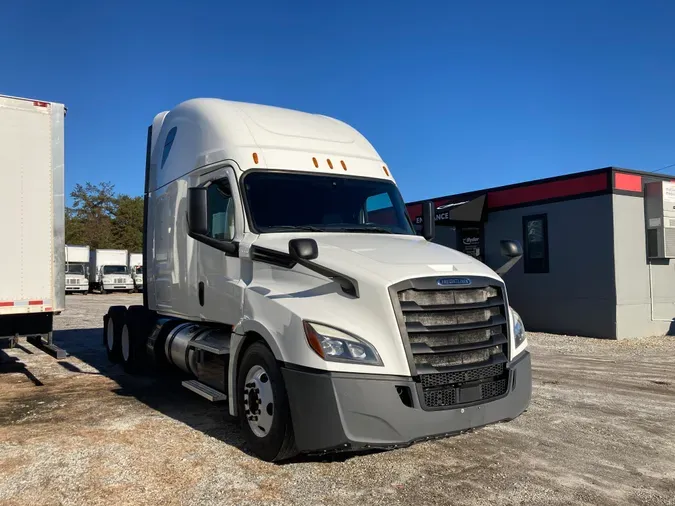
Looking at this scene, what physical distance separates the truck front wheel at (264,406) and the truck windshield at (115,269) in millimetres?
34411

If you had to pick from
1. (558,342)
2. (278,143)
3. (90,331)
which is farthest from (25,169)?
(558,342)

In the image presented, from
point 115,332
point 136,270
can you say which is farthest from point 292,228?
point 136,270

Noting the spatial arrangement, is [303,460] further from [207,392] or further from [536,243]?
[536,243]

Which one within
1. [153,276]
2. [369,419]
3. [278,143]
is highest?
[278,143]

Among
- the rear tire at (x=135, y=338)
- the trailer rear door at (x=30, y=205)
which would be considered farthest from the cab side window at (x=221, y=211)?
the rear tire at (x=135, y=338)

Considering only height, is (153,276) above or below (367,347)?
above

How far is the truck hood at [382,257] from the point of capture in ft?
14.1

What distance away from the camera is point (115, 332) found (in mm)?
9461

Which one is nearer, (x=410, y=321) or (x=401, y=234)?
(x=410, y=321)

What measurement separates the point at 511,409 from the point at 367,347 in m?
1.37

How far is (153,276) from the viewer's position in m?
7.93

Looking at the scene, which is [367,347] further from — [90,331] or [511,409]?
[90,331]

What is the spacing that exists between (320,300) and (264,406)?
3.30 ft

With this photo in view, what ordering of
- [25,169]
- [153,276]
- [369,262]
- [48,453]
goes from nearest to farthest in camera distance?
[369,262] < [48,453] < [25,169] < [153,276]
